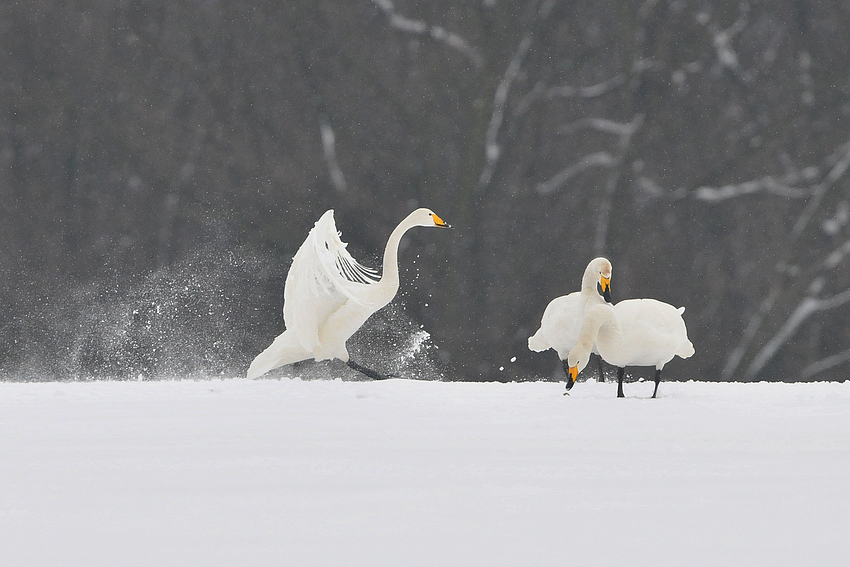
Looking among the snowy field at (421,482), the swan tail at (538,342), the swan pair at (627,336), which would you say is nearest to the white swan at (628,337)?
the swan pair at (627,336)

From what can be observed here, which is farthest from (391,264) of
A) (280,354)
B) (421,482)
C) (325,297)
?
(421,482)

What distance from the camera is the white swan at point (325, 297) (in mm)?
3062

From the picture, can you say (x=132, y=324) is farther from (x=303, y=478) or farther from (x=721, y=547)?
(x=721, y=547)

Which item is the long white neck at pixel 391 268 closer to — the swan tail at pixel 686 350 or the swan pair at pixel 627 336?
the swan pair at pixel 627 336

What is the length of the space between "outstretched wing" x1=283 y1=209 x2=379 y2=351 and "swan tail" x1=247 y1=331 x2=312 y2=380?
0.05m

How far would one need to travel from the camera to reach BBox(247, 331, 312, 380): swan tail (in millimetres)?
3170

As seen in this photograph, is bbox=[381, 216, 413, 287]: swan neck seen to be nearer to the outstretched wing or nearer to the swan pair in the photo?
the outstretched wing

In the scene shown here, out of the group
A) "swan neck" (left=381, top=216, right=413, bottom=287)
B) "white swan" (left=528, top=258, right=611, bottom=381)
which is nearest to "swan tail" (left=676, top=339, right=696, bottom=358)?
"white swan" (left=528, top=258, right=611, bottom=381)

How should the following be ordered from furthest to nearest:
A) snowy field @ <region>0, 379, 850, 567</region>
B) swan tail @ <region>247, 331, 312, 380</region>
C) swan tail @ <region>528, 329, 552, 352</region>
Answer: swan tail @ <region>247, 331, 312, 380</region> → swan tail @ <region>528, 329, 552, 352</region> → snowy field @ <region>0, 379, 850, 567</region>

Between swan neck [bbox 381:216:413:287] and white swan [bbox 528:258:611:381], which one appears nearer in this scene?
white swan [bbox 528:258:611:381]

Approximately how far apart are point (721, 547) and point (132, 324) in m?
3.10

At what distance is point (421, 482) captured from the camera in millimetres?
1581

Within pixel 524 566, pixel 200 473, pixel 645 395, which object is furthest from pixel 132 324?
pixel 524 566

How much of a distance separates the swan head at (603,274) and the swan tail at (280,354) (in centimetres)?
90
